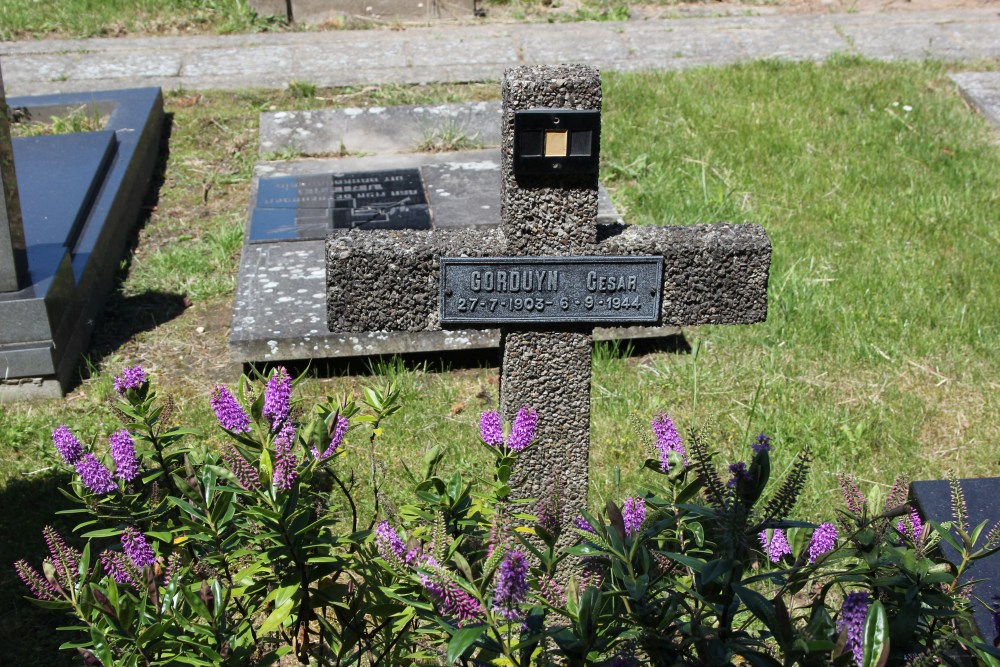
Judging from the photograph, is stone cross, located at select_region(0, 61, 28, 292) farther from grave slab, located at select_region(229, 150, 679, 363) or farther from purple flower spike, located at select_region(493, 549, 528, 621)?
purple flower spike, located at select_region(493, 549, 528, 621)

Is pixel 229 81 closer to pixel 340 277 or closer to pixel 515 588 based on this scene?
pixel 340 277

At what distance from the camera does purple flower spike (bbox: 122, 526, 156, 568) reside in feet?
6.25

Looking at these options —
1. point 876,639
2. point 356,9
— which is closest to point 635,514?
point 876,639

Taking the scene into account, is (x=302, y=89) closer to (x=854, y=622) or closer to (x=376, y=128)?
(x=376, y=128)

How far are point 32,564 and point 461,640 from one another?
207cm

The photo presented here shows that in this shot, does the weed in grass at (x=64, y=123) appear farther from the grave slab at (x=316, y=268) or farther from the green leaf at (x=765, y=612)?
the green leaf at (x=765, y=612)

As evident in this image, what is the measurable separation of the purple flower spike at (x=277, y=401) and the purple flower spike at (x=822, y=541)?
1.04m

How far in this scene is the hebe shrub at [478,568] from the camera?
164cm

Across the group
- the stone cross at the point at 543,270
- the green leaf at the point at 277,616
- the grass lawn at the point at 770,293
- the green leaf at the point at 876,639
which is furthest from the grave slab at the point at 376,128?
the green leaf at the point at 876,639

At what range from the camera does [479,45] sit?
301 inches

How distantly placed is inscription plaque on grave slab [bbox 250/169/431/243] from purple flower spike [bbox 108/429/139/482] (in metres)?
2.50

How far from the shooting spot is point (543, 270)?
2.44 meters

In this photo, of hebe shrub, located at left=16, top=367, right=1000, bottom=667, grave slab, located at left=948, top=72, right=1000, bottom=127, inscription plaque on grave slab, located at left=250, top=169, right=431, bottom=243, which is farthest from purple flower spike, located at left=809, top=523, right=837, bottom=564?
grave slab, located at left=948, top=72, right=1000, bottom=127

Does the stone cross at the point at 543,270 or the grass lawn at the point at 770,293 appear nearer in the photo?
the stone cross at the point at 543,270
